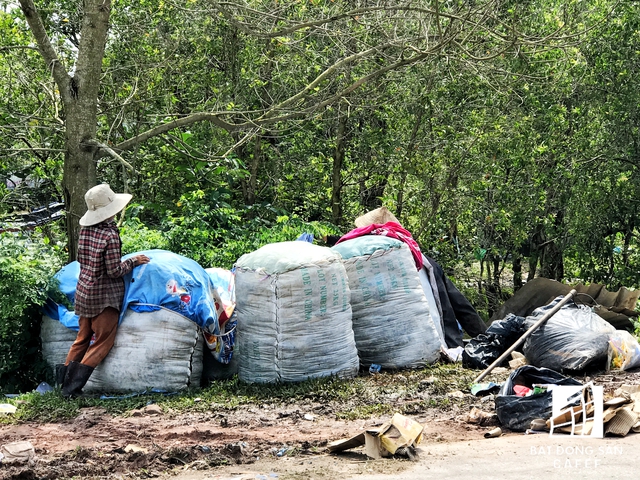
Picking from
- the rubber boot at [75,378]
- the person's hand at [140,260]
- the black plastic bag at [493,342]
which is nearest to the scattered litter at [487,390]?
the black plastic bag at [493,342]

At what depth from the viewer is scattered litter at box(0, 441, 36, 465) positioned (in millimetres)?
4129

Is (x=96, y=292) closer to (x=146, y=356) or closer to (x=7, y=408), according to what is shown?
(x=146, y=356)

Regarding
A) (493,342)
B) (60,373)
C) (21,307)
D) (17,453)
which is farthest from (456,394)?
(21,307)

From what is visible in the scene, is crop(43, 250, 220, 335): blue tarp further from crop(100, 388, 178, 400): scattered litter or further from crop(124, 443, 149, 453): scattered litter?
crop(124, 443, 149, 453): scattered litter

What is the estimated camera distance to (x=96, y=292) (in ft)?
18.8

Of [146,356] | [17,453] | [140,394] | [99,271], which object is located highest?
[99,271]

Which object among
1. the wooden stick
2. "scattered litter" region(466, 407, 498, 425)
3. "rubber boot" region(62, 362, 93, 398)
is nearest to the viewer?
"scattered litter" region(466, 407, 498, 425)

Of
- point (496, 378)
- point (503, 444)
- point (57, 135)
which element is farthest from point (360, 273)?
point (57, 135)

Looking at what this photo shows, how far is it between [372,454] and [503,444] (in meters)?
0.78

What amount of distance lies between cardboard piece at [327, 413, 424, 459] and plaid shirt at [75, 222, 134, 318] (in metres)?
2.43

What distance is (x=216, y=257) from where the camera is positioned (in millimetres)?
7793

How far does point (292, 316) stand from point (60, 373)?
190 cm

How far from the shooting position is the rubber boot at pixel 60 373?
587cm

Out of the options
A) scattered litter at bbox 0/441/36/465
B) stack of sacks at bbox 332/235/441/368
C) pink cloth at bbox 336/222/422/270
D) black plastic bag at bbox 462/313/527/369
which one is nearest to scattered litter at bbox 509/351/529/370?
black plastic bag at bbox 462/313/527/369
